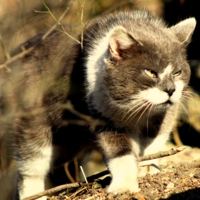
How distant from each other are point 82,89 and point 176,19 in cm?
258

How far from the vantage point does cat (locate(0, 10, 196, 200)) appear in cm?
376

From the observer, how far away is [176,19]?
6.33 m

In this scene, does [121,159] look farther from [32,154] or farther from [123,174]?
[32,154]

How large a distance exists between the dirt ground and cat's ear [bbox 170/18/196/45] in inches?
39.2

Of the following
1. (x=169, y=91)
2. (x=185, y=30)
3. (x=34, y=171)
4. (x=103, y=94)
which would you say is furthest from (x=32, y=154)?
(x=185, y=30)

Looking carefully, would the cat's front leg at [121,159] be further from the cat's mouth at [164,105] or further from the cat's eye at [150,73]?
the cat's eye at [150,73]

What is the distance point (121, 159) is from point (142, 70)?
2.25 feet

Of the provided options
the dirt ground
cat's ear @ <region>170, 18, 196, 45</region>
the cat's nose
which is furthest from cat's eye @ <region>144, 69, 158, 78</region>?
the dirt ground

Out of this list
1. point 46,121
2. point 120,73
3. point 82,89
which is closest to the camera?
point 120,73

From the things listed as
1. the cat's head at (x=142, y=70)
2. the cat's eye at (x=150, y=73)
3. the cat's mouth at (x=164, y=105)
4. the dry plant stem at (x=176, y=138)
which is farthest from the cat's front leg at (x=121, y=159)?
the dry plant stem at (x=176, y=138)

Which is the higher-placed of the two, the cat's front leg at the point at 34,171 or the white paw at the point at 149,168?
the cat's front leg at the point at 34,171

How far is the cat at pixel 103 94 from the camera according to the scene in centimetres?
376

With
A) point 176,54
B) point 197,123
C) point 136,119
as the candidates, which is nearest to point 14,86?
point 136,119

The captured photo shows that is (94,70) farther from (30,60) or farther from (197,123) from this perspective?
(197,123)
